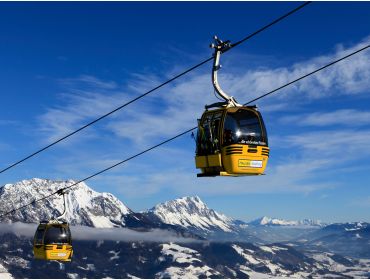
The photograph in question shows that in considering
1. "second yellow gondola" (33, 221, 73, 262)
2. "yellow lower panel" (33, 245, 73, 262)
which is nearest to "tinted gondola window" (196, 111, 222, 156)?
"second yellow gondola" (33, 221, 73, 262)

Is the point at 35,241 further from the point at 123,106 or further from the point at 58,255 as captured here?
the point at 123,106

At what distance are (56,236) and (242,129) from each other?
36264 millimetres

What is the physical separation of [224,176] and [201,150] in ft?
8.15

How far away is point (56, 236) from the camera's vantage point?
55531 mm

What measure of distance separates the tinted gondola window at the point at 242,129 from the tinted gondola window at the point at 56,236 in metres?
35.7

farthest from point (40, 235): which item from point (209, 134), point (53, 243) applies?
point (209, 134)

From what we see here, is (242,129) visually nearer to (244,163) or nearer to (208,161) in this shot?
(244,163)

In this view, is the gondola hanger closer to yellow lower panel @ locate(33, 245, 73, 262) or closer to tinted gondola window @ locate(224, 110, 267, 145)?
tinted gondola window @ locate(224, 110, 267, 145)

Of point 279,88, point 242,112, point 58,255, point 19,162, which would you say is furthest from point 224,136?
point 58,255

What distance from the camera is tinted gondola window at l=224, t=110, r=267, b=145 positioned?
979 inches

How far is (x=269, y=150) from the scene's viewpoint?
86.2 ft

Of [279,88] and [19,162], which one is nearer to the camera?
[279,88]

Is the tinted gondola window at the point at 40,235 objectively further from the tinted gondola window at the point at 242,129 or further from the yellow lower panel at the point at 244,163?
the tinted gondola window at the point at 242,129

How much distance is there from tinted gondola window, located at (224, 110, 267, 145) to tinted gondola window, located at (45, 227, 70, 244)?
3572 centimetres
